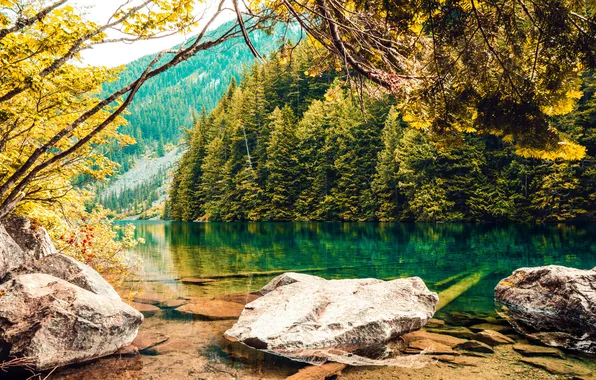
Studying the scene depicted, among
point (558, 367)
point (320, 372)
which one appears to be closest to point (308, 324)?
point (320, 372)

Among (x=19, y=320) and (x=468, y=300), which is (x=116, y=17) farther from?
(x=468, y=300)

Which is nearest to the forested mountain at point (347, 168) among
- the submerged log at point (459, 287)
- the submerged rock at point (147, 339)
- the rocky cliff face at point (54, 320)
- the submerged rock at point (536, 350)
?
the submerged log at point (459, 287)

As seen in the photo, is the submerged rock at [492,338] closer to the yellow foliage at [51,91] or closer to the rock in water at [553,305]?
the rock in water at [553,305]

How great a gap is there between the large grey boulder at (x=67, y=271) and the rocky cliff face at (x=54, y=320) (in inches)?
0.9

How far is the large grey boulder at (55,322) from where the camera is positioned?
5461 mm

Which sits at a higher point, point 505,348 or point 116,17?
point 116,17

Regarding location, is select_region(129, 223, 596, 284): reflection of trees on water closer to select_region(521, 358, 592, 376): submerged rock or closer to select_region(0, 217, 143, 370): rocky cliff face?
select_region(521, 358, 592, 376): submerged rock

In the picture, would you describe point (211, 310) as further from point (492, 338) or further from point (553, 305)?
point (553, 305)

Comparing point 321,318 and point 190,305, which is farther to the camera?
point 190,305

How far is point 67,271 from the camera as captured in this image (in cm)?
723

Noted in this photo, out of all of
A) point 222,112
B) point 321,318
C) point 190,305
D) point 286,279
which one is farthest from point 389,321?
point 222,112

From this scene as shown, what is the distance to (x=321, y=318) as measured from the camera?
23.2ft

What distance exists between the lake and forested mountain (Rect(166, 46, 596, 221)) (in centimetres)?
1172

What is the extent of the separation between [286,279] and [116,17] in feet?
23.5
